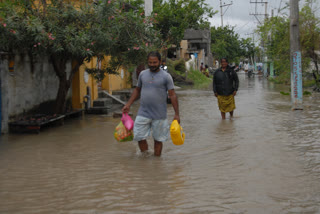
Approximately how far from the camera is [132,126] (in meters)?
6.08

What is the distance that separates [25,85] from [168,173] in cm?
564

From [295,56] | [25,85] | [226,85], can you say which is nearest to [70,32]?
[25,85]

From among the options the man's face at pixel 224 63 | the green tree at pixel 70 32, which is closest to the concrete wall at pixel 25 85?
the green tree at pixel 70 32

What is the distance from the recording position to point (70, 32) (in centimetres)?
843

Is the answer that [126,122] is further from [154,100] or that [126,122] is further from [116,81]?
[116,81]

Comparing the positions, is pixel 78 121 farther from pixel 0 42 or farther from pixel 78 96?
pixel 0 42

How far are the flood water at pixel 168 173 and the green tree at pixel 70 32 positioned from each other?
1.91 metres

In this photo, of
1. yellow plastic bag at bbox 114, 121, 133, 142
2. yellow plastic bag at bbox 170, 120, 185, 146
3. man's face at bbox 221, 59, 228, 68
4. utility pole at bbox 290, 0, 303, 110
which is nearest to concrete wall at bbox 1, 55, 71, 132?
yellow plastic bag at bbox 114, 121, 133, 142

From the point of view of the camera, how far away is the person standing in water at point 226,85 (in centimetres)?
1005

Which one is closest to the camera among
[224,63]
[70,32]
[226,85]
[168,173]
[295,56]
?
[168,173]

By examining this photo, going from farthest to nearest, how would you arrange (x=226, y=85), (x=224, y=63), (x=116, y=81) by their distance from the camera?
(x=116, y=81) → (x=226, y=85) → (x=224, y=63)

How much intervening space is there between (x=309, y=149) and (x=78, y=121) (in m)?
6.42

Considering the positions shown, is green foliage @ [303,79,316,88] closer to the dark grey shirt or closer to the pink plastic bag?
the dark grey shirt

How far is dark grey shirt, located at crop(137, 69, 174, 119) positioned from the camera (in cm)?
577
